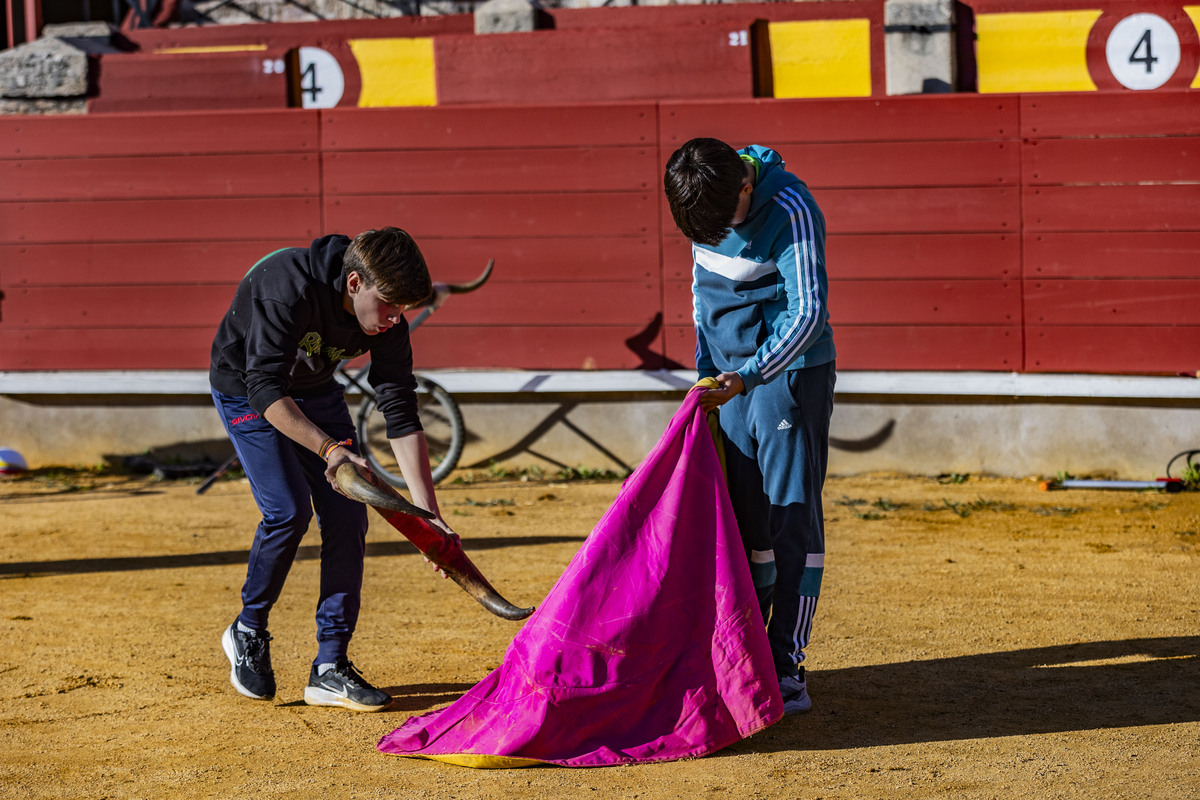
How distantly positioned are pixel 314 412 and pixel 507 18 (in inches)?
179

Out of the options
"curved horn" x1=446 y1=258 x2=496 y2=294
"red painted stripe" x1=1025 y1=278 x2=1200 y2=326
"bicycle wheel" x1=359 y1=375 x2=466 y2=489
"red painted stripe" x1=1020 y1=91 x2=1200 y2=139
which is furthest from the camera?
"curved horn" x1=446 y1=258 x2=496 y2=294

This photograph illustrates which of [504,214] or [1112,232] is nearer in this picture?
[1112,232]

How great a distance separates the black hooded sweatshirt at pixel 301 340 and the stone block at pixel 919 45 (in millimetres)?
4328

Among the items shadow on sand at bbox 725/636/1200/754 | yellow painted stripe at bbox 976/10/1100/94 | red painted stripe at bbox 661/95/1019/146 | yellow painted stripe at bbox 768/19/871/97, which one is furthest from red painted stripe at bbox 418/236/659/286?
shadow on sand at bbox 725/636/1200/754

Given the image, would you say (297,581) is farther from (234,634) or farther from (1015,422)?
(1015,422)

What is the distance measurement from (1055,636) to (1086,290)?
329 centimetres

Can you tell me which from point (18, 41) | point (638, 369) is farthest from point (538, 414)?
point (18, 41)

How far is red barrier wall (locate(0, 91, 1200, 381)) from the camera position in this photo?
21.3ft

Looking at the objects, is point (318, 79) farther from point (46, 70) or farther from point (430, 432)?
point (430, 432)

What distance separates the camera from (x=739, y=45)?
22.2 feet

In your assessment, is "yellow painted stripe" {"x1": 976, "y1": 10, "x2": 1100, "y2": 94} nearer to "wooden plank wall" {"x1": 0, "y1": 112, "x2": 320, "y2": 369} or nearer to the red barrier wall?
the red barrier wall

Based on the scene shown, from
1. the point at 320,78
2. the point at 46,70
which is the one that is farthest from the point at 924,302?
the point at 46,70

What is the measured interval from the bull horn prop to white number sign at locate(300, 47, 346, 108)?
4.80 metres

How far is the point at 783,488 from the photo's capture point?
296 cm
